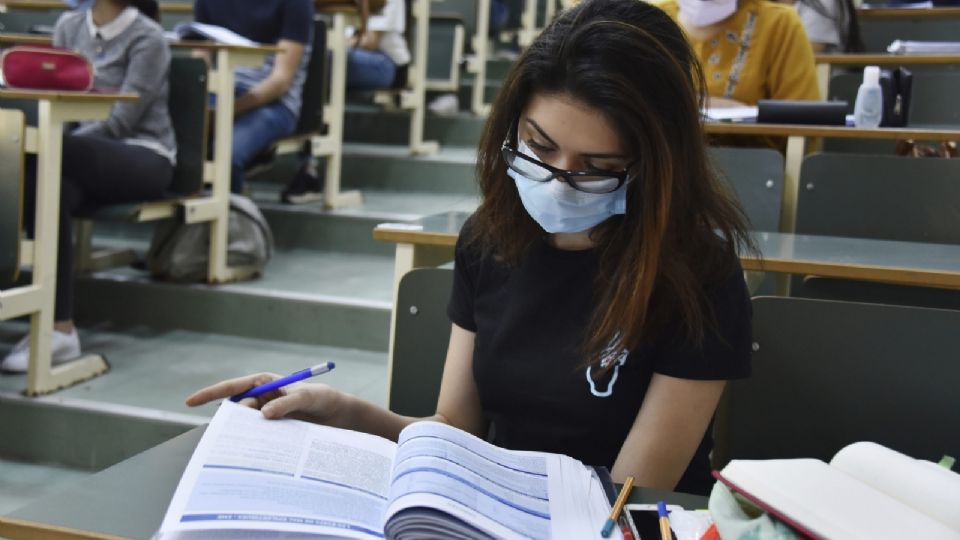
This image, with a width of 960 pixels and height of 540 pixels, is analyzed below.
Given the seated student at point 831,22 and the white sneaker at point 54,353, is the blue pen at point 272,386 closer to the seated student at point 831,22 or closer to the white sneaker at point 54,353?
the white sneaker at point 54,353

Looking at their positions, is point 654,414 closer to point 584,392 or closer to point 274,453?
point 584,392

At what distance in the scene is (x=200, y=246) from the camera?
3172 mm

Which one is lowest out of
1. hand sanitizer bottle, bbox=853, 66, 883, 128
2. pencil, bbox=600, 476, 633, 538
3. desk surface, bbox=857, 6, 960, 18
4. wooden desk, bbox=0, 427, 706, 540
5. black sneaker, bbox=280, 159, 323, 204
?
black sneaker, bbox=280, 159, 323, 204

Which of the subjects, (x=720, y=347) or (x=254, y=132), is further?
(x=254, y=132)

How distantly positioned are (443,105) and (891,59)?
90.3 inches

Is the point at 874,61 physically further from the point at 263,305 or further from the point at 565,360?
the point at 565,360

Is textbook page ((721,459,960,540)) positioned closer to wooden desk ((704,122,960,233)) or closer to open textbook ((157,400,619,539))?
open textbook ((157,400,619,539))

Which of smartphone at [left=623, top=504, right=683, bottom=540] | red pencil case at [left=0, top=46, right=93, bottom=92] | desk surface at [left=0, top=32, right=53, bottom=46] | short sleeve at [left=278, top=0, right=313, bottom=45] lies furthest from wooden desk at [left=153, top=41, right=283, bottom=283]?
smartphone at [left=623, top=504, right=683, bottom=540]

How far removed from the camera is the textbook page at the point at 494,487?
2.50ft

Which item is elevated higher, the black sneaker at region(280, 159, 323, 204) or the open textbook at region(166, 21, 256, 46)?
the open textbook at region(166, 21, 256, 46)

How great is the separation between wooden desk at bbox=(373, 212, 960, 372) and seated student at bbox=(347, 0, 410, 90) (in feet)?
7.95

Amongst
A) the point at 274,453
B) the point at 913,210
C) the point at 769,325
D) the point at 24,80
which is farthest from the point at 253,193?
the point at 274,453

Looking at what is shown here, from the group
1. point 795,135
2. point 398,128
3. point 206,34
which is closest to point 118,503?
point 795,135

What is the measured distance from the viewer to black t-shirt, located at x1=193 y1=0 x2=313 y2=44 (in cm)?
360
